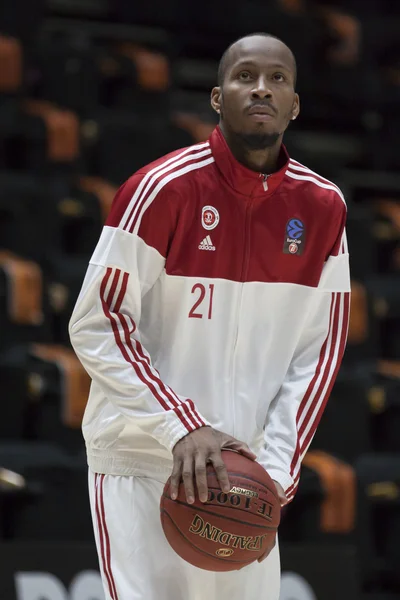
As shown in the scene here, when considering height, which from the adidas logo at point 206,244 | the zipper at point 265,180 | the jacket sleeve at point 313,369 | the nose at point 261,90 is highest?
the nose at point 261,90

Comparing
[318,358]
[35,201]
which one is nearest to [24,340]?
[35,201]

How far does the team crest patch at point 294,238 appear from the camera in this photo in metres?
3.40

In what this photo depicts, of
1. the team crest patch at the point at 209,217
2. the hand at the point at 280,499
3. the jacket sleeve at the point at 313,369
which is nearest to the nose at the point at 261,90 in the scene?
the team crest patch at the point at 209,217

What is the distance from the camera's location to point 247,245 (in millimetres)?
3342

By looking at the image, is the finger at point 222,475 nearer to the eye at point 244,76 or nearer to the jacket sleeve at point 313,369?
the jacket sleeve at point 313,369

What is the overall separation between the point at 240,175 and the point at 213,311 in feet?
1.26

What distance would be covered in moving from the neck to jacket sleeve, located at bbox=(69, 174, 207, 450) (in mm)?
281

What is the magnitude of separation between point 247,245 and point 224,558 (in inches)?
34.2

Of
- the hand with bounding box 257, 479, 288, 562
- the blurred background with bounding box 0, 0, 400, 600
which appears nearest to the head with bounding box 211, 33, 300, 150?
the hand with bounding box 257, 479, 288, 562

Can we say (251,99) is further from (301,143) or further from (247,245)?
(301,143)

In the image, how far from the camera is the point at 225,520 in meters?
3.02

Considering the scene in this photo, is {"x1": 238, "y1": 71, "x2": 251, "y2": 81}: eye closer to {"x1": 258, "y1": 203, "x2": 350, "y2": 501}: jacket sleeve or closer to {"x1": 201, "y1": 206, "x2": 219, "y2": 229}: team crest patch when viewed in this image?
{"x1": 201, "y1": 206, "x2": 219, "y2": 229}: team crest patch

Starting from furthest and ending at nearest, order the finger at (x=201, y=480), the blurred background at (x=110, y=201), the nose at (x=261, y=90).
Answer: the blurred background at (x=110, y=201) → the nose at (x=261, y=90) → the finger at (x=201, y=480)

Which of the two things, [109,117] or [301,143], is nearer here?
[109,117]
